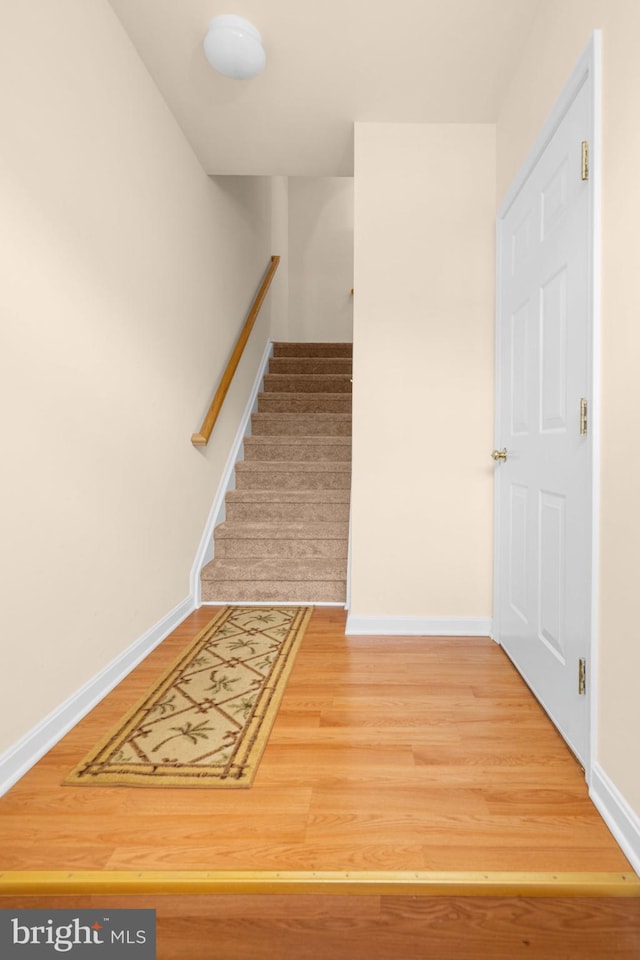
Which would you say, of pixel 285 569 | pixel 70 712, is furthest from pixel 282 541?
pixel 70 712

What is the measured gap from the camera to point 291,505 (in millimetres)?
3305

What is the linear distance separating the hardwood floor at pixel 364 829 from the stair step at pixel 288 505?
5.11 feet

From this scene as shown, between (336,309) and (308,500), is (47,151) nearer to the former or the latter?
(308,500)

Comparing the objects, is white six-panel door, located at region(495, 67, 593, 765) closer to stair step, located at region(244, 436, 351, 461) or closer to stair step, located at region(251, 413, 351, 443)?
stair step, located at region(244, 436, 351, 461)

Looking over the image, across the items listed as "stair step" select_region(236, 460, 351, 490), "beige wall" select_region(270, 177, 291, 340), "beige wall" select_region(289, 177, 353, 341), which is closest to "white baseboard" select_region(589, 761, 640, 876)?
"stair step" select_region(236, 460, 351, 490)

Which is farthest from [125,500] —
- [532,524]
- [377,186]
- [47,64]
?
[377,186]

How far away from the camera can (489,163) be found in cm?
234

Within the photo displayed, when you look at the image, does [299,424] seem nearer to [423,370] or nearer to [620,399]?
[423,370]

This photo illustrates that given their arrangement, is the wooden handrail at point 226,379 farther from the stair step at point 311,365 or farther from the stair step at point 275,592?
the stair step at point 275,592

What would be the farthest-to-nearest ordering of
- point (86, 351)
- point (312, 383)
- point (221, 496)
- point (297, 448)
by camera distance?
1. point (312, 383)
2. point (297, 448)
3. point (221, 496)
4. point (86, 351)

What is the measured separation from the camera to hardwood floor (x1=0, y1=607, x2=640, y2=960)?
0.97 m

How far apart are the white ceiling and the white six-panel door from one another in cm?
55

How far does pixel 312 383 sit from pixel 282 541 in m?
1.95

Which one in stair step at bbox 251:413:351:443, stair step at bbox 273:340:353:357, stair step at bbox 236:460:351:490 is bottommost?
stair step at bbox 236:460:351:490
